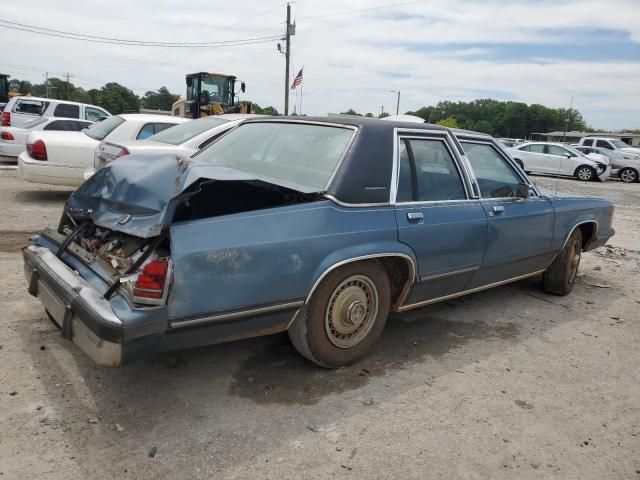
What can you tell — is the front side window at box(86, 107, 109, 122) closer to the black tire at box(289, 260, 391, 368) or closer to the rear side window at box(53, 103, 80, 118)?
the rear side window at box(53, 103, 80, 118)

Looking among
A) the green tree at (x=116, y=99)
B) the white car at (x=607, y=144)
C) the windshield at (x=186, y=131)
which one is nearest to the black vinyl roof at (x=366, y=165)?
the windshield at (x=186, y=131)

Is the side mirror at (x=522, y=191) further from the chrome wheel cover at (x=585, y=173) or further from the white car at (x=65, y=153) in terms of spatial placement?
the chrome wheel cover at (x=585, y=173)

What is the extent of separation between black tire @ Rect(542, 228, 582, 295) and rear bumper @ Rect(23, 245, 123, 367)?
171 inches

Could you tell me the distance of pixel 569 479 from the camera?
8.22 feet

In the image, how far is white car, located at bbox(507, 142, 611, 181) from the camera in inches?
836

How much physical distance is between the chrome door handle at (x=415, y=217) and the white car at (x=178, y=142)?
3555 millimetres

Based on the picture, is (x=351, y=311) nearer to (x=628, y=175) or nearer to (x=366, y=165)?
(x=366, y=165)

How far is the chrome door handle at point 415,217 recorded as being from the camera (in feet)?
11.4

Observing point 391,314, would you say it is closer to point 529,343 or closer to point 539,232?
point 529,343

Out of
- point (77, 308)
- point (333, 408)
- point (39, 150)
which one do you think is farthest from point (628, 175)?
point (77, 308)

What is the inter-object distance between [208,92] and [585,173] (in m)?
15.6

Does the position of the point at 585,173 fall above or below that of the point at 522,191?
below

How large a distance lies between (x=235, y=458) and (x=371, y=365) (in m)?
1.32

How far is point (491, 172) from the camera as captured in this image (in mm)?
4441
